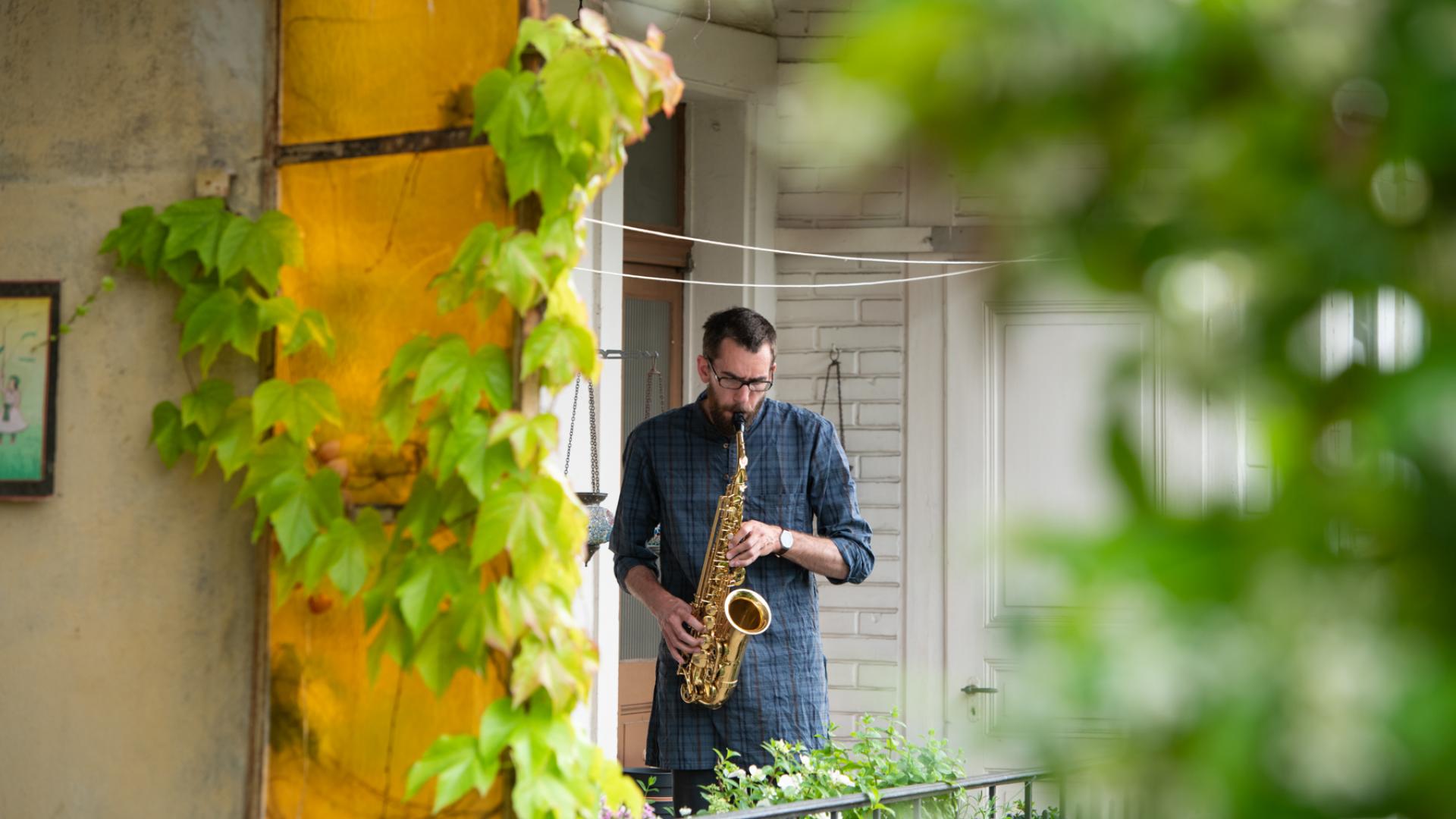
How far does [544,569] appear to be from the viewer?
70.6 inches

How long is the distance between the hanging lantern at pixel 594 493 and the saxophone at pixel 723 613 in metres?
0.34

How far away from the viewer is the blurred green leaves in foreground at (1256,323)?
28cm

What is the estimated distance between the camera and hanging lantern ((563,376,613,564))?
142 inches

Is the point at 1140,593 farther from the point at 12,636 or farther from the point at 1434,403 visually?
the point at 12,636

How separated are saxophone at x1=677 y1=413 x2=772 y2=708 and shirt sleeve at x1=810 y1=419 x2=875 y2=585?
7.2 inches

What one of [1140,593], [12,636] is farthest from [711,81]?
[1140,593]

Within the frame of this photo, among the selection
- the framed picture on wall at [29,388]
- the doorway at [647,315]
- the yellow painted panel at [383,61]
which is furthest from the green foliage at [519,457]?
the doorway at [647,315]

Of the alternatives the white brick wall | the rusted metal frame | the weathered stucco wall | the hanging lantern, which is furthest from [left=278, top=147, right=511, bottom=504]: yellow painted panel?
the white brick wall

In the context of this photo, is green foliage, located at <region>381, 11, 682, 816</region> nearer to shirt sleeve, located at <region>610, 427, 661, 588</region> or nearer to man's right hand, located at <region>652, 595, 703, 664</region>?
man's right hand, located at <region>652, 595, 703, 664</region>

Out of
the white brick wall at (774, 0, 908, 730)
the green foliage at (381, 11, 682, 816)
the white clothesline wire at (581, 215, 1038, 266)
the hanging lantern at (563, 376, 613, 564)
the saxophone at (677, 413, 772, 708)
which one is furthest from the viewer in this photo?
the white brick wall at (774, 0, 908, 730)

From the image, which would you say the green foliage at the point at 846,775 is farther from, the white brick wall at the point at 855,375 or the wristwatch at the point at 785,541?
the white brick wall at the point at 855,375

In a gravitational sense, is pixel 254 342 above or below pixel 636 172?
below

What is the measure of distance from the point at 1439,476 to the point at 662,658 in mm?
3218

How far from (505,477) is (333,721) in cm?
48
